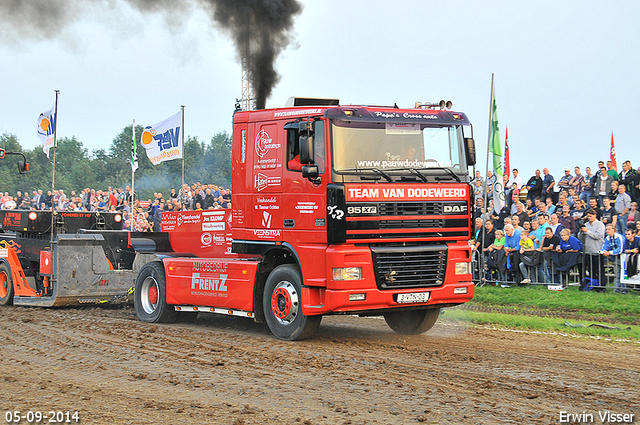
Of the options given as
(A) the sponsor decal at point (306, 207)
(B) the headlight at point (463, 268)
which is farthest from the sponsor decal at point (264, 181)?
(B) the headlight at point (463, 268)

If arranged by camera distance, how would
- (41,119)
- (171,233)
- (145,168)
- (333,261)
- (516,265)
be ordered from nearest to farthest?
(333,261), (171,233), (516,265), (41,119), (145,168)

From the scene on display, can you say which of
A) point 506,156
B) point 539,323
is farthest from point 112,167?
point 539,323

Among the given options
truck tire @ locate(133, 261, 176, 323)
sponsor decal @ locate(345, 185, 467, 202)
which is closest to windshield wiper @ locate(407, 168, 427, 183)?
sponsor decal @ locate(345, 185, 467, 202)

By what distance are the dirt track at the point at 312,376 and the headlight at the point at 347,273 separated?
939 millimetres

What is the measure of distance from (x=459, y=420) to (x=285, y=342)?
4.35 metres

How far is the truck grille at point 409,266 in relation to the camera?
920cm

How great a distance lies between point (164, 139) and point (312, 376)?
1754cm

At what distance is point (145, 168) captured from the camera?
3044 inches

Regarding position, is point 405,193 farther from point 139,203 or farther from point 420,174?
point 139,203

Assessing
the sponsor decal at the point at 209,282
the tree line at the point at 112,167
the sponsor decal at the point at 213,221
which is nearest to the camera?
the sponsor decal at the point at 209,282

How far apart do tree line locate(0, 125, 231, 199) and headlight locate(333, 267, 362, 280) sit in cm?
5624

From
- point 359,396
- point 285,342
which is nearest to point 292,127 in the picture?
point 285,342

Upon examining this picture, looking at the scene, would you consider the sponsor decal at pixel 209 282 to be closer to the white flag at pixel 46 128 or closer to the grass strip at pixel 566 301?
the grass strip at pixel 566 301

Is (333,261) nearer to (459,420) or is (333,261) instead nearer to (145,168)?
(459,420)
